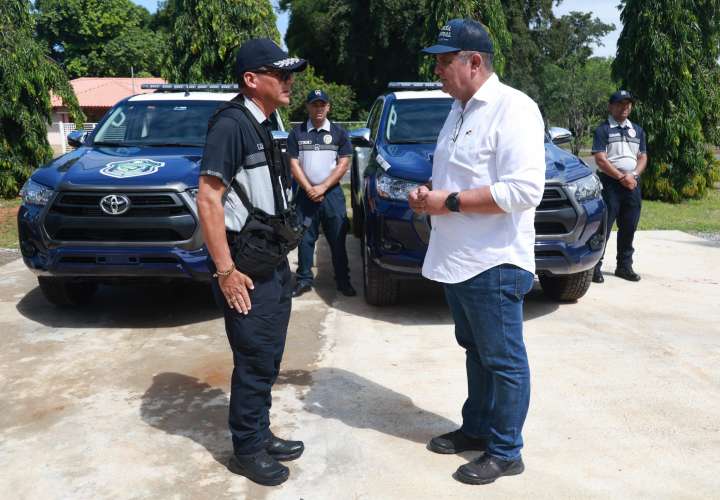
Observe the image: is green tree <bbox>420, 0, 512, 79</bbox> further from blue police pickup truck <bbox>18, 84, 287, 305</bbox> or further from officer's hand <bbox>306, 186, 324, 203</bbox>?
blue police pickup truck <bbox>18, 84, 287, 305</bbox>

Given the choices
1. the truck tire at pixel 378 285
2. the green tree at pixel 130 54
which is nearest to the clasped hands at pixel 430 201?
the truck tire at pixel 378 285

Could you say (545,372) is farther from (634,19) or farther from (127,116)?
(634,19)

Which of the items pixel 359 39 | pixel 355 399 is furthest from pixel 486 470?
pixel 359 39

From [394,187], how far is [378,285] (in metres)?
0.85

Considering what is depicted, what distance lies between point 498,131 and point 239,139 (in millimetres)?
1024

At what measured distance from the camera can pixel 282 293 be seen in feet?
10.2

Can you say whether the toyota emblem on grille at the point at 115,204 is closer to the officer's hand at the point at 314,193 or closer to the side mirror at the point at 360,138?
the officer's hand at the point at 314,193

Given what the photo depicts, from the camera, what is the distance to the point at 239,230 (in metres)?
→ 2.95

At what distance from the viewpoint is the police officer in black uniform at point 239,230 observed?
2840mm

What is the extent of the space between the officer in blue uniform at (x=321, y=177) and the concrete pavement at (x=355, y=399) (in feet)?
1.34

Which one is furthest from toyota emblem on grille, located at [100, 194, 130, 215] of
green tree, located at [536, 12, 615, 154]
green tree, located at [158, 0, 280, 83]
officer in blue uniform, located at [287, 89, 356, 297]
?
green tree, located at [536, 12, 615, 154]

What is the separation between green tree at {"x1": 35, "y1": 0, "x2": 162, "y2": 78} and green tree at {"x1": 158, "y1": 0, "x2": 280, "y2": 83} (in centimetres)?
4491

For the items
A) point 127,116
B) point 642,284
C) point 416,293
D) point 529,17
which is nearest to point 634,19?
point 642,284

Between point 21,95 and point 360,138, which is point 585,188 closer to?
point 360,138
